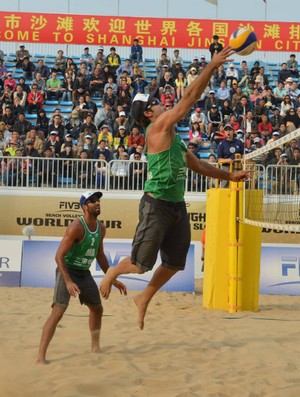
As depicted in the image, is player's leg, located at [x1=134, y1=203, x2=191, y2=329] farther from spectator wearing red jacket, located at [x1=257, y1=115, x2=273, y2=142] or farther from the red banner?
the red banner

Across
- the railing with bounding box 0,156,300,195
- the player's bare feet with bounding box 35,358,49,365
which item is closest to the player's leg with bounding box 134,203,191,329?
the player's bare feet with bounding box 35,358,49,365

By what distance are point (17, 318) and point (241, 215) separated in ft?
10.5

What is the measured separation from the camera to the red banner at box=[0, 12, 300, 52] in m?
24.8

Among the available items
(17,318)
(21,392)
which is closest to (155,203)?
(21,392)

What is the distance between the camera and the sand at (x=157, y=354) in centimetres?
552

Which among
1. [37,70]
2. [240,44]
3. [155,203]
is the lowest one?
[155,203]

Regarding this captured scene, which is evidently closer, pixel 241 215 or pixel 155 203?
pixel 155 203

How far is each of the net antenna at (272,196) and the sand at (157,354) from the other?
123 centimetres

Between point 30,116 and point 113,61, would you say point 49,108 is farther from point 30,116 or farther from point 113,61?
point 113,61

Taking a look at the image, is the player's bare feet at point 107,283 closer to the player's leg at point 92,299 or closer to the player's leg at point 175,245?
the player's leg at point 175,245

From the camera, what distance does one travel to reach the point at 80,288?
674cm

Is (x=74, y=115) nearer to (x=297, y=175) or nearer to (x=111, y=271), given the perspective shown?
(x=297, y=175)

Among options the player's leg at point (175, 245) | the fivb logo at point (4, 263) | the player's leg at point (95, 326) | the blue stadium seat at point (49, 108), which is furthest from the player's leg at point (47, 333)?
the blue stadium seat at point (49, 108)

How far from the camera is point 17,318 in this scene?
8.93m
